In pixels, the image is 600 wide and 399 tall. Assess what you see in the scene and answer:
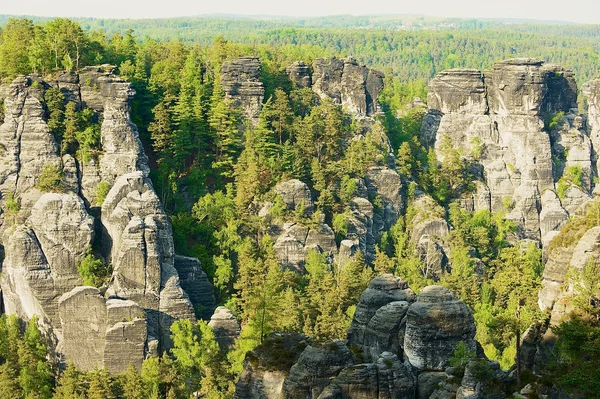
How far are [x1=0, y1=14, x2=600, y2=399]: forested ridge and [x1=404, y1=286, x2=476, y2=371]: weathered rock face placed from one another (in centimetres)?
655

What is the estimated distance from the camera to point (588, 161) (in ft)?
252

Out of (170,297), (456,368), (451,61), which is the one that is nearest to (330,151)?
(170,297)

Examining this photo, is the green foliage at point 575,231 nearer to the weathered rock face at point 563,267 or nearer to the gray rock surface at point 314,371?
the weathered rock face at point 563,267

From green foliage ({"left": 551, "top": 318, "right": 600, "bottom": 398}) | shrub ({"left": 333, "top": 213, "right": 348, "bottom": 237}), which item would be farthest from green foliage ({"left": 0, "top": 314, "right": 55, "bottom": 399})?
green foliage ({"left": 551, "top": 318, "right": 600, "bottom": 398})

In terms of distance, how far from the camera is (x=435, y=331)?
1458 inches

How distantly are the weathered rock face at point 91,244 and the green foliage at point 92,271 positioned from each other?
0.38m

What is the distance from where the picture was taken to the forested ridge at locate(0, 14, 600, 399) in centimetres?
5031

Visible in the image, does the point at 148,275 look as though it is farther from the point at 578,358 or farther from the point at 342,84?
the point at 342,84

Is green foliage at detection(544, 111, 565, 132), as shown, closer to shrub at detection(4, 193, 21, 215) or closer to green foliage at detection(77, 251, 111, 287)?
green foliage at detection(77, 251, 111, 287)

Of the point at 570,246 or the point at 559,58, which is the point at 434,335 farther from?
the point at 559,58

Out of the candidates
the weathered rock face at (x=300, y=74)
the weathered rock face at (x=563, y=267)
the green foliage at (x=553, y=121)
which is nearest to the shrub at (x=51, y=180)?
the weathered rock face at (x=300, y=74)

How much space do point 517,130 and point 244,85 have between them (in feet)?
67.4

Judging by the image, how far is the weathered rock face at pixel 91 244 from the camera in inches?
2031

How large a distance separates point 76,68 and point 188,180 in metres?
9.38
